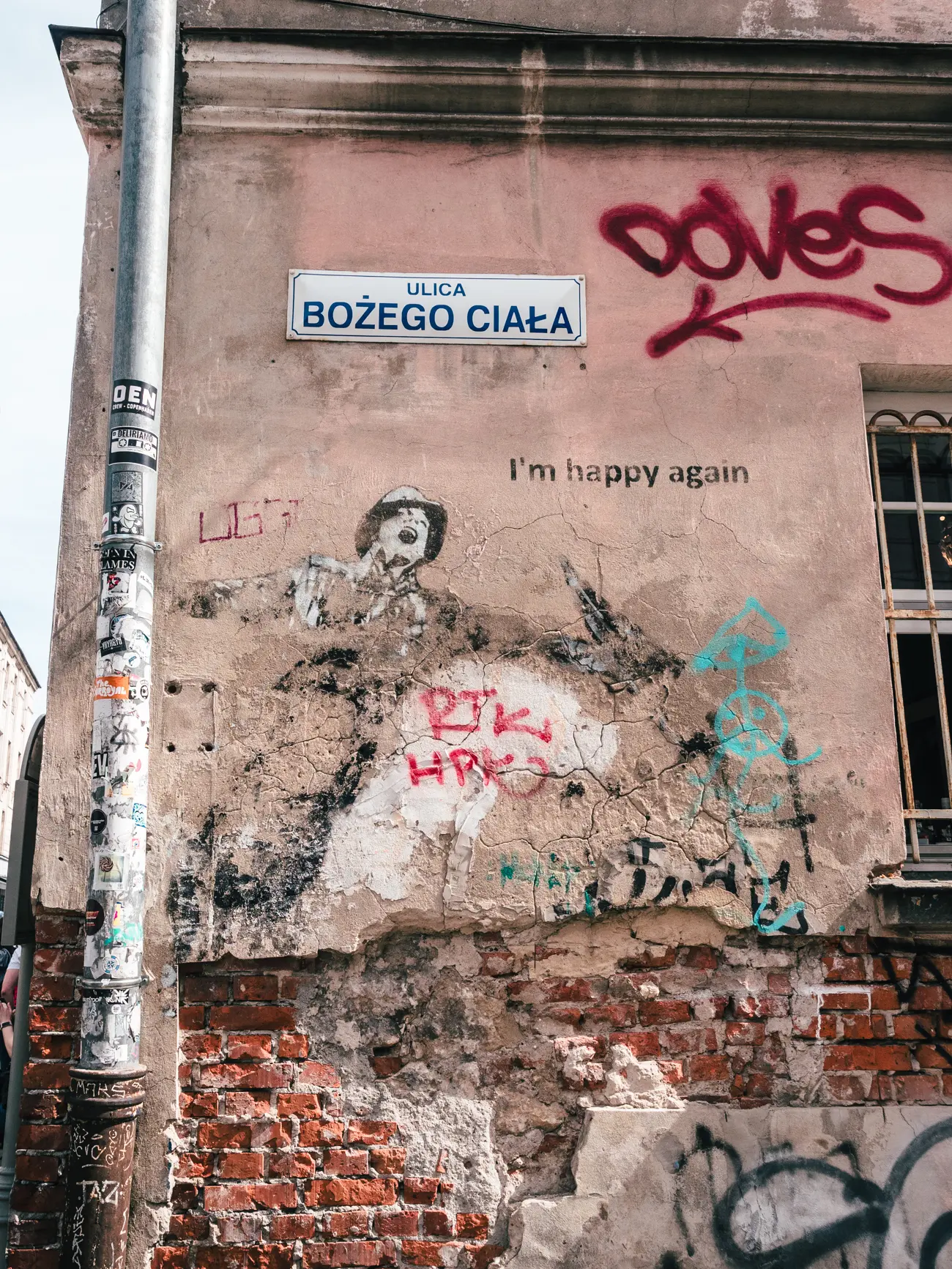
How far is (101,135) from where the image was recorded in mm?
3689

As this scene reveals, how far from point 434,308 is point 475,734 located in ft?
5.12

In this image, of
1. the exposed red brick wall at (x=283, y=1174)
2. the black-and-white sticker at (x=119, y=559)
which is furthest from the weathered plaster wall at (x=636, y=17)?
the exposed red brick wall at (x=283, y=1174)

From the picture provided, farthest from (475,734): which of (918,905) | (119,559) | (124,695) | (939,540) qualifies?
(939,540)

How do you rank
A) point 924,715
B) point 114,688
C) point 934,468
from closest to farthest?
1. point 114,688
2. point 924,715
3. point 934,468

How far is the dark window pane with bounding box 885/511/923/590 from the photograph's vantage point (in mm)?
3719

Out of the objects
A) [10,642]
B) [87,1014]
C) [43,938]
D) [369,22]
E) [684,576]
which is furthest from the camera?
[10,642]

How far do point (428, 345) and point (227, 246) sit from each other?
0.84 metres

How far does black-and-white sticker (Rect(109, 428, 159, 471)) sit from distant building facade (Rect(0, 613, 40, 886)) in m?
28.9

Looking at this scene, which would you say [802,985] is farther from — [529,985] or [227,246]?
[227,246]

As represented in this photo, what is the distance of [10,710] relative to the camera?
32.6 metres

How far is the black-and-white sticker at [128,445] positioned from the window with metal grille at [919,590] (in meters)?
2.59

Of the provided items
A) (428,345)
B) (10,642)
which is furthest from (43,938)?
(10,642)

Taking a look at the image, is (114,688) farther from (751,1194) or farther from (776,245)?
(776,245)

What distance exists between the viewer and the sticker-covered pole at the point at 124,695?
2.57 meters
